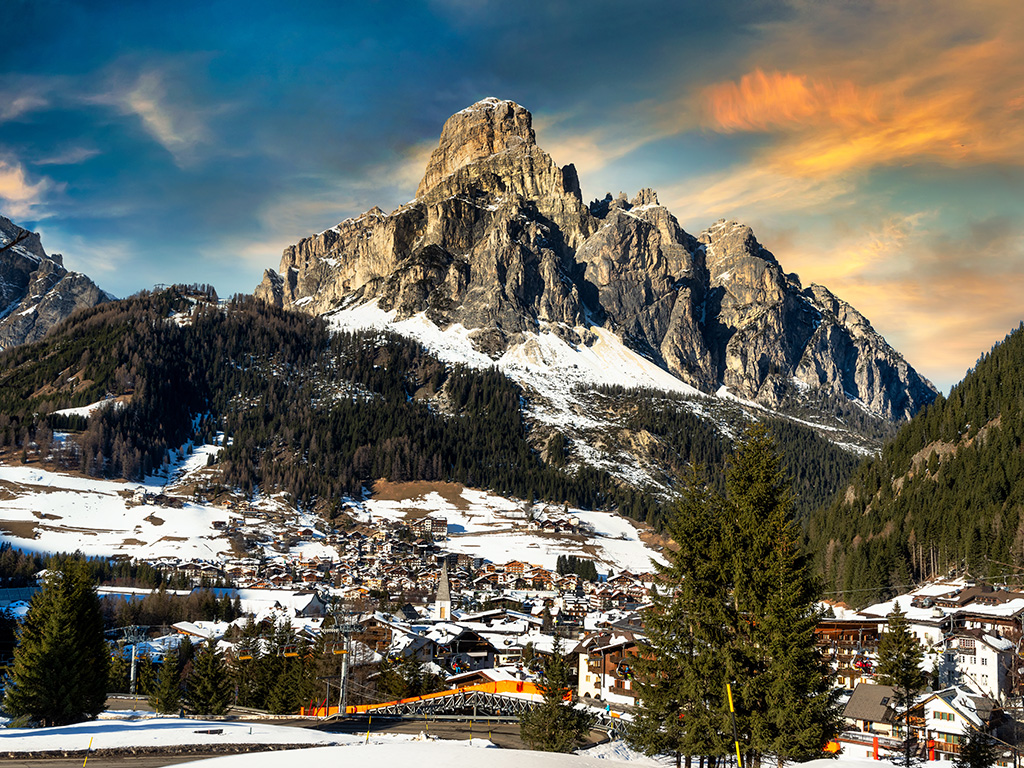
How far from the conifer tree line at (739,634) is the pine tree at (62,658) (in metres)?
35.9

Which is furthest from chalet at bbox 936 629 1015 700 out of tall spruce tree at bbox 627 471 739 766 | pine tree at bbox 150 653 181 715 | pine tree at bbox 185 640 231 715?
pine tree at bbox 150 653 181 715

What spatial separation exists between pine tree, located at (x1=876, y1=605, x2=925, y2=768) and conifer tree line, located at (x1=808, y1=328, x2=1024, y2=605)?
39668mm

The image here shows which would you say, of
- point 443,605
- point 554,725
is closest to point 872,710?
point 554,725

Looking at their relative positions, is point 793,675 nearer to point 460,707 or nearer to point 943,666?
point 460,707

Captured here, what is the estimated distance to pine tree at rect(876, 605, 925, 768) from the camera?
5738cm

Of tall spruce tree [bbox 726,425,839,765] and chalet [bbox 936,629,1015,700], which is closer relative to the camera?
tall spruce tree [bbox 726,425,839,765]

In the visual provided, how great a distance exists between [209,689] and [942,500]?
381 feet

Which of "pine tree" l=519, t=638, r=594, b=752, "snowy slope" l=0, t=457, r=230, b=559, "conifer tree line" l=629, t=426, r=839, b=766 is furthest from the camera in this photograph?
"snowy slope" l=0, t=457, r=230, b=559

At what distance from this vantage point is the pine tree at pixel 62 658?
47.5 meters

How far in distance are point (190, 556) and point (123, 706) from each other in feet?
337

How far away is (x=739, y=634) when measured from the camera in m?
29.7

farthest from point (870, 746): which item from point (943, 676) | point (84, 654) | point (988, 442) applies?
point (988, 442)

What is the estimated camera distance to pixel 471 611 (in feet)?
467

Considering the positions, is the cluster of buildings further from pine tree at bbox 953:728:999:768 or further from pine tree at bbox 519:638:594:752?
pine tree at bbox 519:638:594:752
